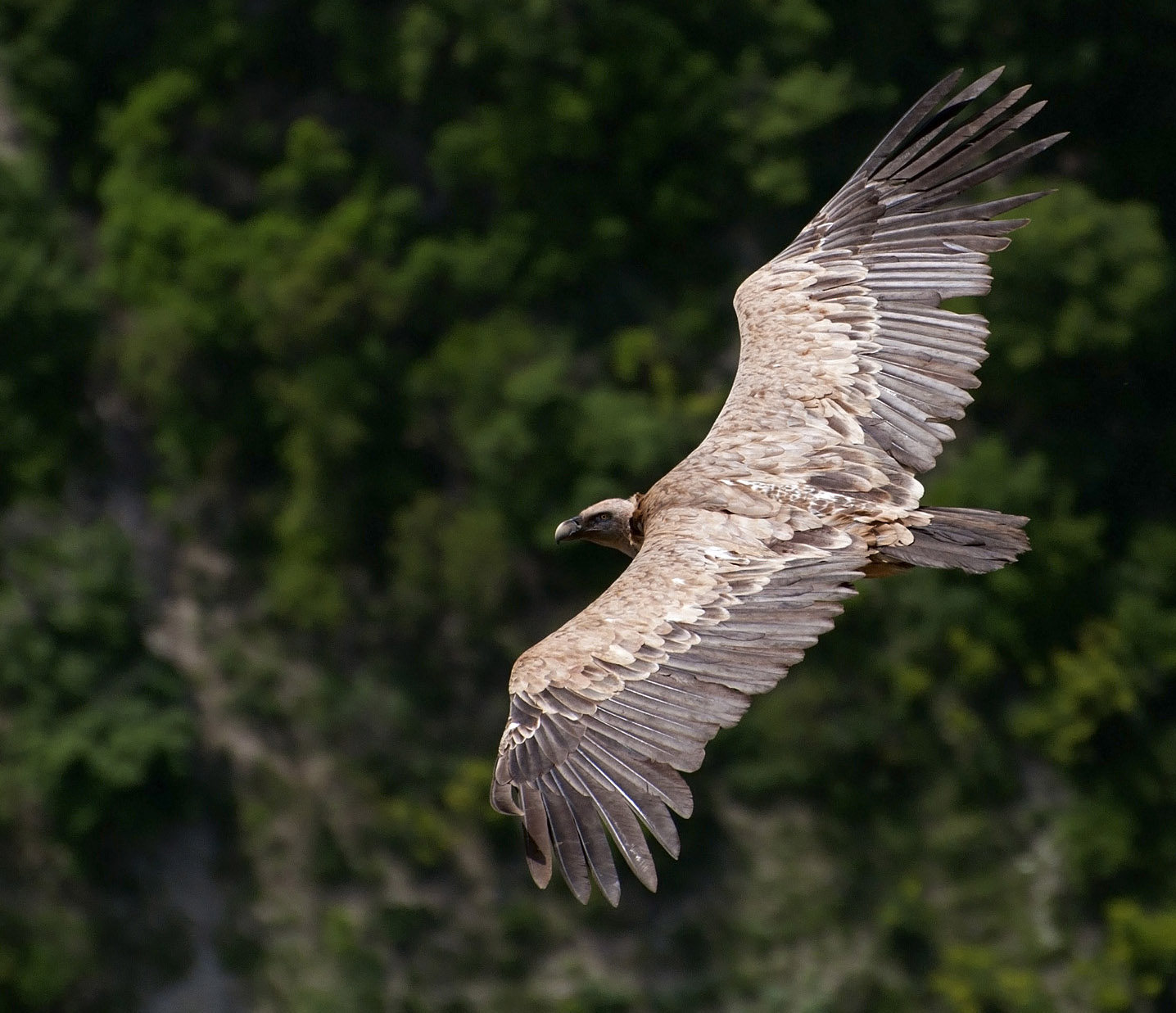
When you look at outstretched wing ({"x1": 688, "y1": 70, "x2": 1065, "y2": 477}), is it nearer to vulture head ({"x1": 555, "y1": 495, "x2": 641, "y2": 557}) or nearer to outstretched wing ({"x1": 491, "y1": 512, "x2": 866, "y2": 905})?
vulture head ({"x1": 555, "y1": 495, "x2": 641, "y2": 557})

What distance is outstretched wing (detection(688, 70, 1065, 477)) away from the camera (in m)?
13.8

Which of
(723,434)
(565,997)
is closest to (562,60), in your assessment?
(565,997)

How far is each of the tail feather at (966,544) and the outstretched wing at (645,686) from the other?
34 centimetres

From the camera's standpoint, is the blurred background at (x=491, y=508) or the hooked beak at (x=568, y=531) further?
the blurred background at (x=491, y=508)

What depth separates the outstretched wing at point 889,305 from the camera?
13.8 meters

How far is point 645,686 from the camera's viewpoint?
1128 cm

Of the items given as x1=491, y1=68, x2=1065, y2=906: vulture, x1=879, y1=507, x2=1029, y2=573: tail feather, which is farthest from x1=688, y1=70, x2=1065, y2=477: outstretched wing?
x1=879, y1=507, x2=1029, y2=573: tail feather

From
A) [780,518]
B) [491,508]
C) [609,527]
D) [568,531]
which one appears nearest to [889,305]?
[780,518]

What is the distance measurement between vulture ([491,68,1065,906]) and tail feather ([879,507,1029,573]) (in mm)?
16

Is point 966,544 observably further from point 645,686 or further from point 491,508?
point 491,508

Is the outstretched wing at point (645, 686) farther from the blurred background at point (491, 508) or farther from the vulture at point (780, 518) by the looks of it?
the blurred background at point (491, 508)

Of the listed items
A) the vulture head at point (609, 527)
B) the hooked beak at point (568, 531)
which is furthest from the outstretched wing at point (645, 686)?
the hooked beak at point (568, 531)

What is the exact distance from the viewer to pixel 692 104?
39.8 meters

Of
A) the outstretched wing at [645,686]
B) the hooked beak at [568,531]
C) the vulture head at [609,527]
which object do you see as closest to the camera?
the outstretched wing at [645,686]
